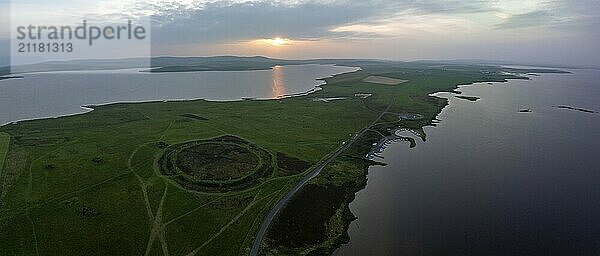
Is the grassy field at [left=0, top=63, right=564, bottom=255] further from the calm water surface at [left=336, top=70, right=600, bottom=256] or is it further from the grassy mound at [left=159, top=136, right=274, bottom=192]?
the calm water surface at [left=336, top=70, right=600, bottom=256]

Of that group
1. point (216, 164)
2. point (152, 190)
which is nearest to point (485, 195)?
point (216, 164)

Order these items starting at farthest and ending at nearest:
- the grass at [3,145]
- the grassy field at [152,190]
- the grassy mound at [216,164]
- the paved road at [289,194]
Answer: the grass at [3,145]
the grassy mound at [216,164]
the paved road at [289,194]
the grassy field at [152,190]

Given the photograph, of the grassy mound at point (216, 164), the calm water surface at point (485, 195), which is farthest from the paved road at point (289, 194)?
the calm water surface at point (485, 195)

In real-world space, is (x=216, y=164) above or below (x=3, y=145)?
below

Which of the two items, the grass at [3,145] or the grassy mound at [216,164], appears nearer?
the grassy mound at [216,164]

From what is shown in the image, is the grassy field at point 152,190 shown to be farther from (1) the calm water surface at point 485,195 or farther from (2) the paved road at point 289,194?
(1) the calm water surface at point 485,195

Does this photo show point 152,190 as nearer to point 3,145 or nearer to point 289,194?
point 289,194

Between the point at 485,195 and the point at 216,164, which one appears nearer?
the point at 485,195
